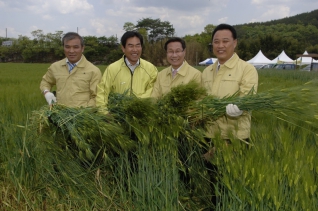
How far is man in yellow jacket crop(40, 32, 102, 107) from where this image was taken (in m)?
3.03

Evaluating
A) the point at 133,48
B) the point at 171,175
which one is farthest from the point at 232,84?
the point at 133,48

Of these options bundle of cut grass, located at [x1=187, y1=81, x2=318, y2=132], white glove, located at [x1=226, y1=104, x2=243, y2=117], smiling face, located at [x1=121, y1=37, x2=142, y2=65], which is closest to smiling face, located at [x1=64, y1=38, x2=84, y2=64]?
smiling face, located at [x1=121, y1=37, x2=142, y2=65]

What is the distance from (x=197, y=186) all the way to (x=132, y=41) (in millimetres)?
1500

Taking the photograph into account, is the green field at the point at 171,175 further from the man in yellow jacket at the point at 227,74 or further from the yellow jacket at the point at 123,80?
the yellow jacket at the point at 123,80

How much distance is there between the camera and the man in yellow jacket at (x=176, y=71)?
2.80 m

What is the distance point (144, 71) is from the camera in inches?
117

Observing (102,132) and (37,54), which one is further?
(37,54)

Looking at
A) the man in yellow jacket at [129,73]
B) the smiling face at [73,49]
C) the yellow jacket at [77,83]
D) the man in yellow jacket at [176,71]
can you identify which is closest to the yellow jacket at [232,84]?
the man in yellow jacket at [176,71]

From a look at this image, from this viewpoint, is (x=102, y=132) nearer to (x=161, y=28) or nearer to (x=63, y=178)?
(x=63, y=178)

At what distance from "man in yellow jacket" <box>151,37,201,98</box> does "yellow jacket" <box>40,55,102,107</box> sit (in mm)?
705

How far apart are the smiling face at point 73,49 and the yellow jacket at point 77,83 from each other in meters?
0.09

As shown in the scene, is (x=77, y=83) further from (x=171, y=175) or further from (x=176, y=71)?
(x=171, y=175)

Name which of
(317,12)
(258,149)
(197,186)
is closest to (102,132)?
(197,186)

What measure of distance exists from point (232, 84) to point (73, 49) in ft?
5.46
